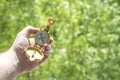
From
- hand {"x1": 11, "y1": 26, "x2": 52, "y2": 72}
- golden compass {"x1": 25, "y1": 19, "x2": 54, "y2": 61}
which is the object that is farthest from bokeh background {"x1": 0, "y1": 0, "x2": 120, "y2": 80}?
golden compass {"x1": 25, "y1": 19, "x2": 54, "y2": 61}

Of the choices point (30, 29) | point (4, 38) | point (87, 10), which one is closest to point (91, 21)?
point (87, 10)

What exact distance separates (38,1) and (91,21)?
53 cm

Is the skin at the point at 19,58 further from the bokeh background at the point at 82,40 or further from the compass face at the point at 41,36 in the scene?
the bokeh background at the point at 82,40

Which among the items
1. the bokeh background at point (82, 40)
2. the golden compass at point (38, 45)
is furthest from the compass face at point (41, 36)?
the bokeh background at point (82, 40)

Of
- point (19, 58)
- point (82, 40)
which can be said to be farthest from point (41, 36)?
point (82, 40)

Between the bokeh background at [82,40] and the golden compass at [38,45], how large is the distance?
1310mm

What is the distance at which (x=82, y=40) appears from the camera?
131 inches

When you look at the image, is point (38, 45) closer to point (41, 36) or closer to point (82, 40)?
point (41, 36)

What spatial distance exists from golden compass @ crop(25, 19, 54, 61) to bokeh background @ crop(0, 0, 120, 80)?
1.31 meters

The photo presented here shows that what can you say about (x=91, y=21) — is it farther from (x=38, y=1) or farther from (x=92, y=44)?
(x=38, y=1)

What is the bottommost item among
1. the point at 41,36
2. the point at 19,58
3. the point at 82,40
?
the point at 82,40

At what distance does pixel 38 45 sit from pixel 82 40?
1.37 metres

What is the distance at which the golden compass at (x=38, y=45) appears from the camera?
6.28 feet

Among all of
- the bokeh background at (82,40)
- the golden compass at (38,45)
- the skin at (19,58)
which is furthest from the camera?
the bokeh background at (82,40)
